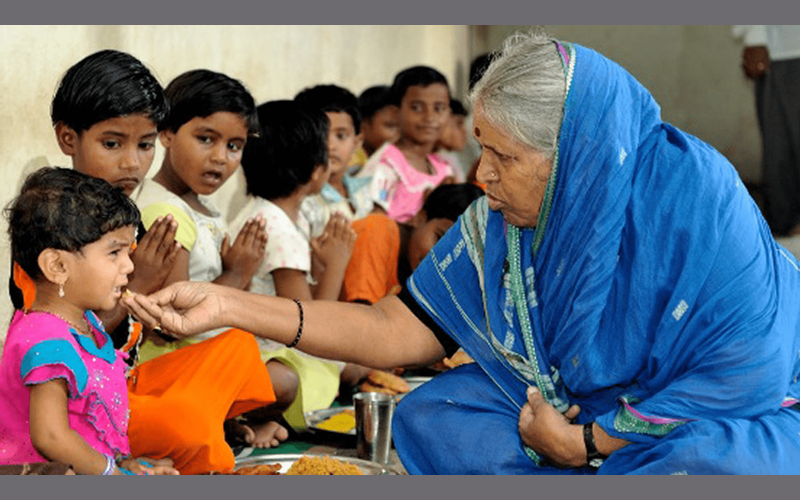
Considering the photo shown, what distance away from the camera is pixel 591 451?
227cm

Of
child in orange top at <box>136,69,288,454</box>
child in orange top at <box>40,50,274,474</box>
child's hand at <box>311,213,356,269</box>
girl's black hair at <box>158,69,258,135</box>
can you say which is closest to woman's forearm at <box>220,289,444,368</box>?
child in orange top at <box>40,50,274,474</box>

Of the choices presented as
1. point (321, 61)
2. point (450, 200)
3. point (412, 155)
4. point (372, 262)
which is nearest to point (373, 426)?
point (372, 262)

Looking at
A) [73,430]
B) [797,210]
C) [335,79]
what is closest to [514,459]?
[73,430]

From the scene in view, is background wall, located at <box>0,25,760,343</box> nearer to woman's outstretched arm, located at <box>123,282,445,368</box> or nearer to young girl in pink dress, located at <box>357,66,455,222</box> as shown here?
young girl in pink dress, located at <box>357,66,455,222</box>

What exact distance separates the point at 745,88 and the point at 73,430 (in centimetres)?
874

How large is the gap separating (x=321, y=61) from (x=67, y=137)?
3615 mm

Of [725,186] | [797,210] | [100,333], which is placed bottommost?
[797,210]

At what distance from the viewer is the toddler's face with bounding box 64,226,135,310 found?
2426mm

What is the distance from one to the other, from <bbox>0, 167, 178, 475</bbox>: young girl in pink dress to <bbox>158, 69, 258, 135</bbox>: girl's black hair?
106 centimetres

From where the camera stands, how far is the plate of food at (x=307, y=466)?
265 cm

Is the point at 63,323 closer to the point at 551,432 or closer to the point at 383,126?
the point at 551,432

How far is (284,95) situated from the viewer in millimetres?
5746

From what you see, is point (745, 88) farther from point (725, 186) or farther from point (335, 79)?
point (725, 186)

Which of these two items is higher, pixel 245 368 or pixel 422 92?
pixel 422 92
